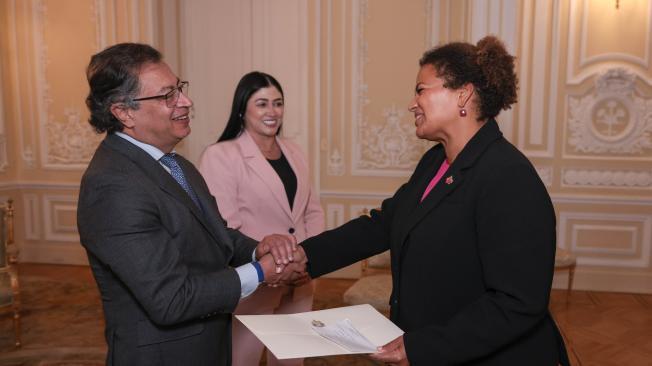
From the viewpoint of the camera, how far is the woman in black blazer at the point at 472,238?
1483 millimetres

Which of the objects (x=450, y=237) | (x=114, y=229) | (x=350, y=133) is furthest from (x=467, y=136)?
(x=350, y=133)

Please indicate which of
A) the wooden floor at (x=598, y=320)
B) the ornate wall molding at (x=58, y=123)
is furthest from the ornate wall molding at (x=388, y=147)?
the ornate wall molding at (x=58, y=123)

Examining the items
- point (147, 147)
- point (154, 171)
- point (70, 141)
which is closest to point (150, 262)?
point (154, 171)

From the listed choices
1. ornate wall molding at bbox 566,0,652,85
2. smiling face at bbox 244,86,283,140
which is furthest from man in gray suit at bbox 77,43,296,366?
ornate wall molding at bbox 566,0,652,85

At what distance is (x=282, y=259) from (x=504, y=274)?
2.85 ft

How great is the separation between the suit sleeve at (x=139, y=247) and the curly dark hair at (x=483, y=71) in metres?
0.96

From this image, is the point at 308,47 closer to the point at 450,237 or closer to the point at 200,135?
the point at 200,135

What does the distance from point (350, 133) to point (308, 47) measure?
92cm

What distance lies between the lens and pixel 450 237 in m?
1.62

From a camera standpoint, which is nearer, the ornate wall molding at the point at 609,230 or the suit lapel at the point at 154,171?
the suit lapel at the point at 154,171

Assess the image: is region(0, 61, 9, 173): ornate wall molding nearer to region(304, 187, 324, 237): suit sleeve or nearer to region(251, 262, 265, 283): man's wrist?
region(304, 187, 324, 237): suit sleeve

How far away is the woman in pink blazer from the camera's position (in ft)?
9.04

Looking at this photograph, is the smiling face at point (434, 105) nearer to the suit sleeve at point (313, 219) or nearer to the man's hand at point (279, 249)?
the man's hand at point (279, 249)

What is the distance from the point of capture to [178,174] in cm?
184
